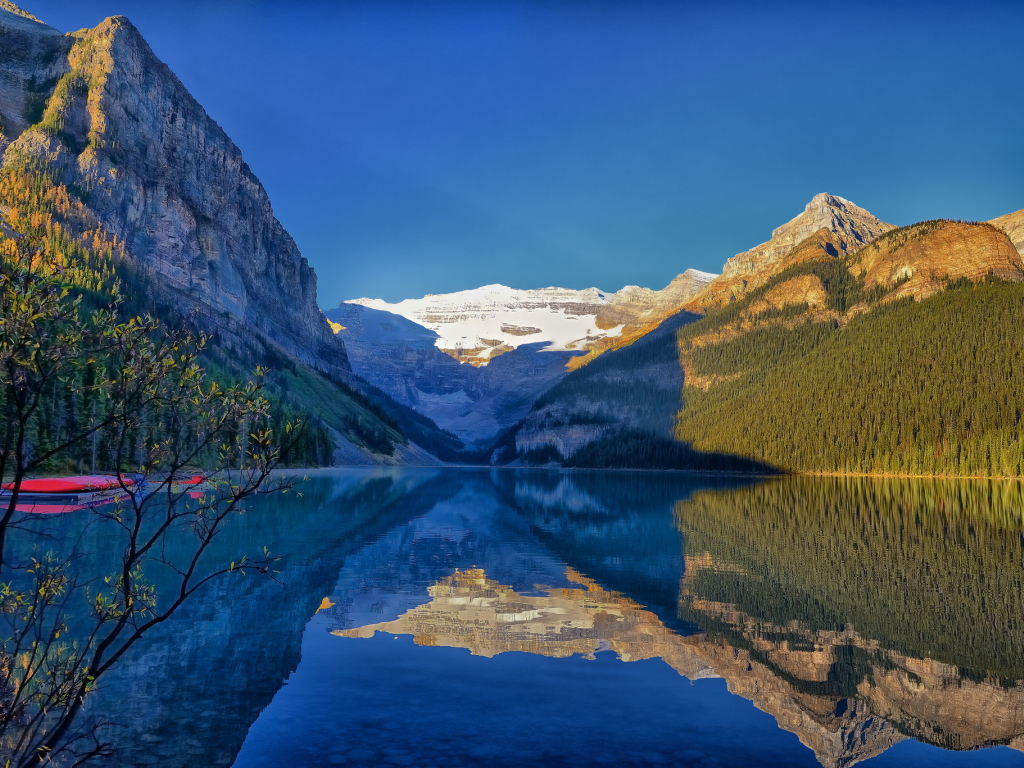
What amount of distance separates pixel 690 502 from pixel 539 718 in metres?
62.7

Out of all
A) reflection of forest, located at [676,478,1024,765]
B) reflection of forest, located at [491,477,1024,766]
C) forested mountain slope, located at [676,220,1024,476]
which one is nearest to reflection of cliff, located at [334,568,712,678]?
reflection of forest, located at [491,477,1024,766]

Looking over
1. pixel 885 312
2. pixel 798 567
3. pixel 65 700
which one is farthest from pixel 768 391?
pixel 65 700

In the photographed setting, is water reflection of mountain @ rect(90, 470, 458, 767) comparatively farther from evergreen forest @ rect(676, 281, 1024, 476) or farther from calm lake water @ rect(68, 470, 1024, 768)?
evergreen forest @ rect(676, 281, 1024, 476)

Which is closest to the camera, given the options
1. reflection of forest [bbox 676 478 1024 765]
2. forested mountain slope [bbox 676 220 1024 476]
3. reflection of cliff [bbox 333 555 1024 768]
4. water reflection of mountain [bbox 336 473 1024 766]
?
reflection of cliff [bbox 333 555 1024 768]

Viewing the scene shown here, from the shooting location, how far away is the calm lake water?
12438 millimetres

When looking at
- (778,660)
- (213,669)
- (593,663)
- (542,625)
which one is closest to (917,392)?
(542,625)

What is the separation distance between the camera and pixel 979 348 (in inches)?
6053

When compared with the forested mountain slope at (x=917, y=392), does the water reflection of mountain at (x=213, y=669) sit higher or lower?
lower

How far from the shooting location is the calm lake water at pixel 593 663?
1244 cm

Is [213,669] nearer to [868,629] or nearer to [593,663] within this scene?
[593,663]

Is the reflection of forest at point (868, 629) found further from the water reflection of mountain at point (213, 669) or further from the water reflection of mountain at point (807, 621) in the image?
the water reflection of mountain at point (213, 669)

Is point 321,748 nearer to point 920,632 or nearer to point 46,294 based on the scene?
point 46,294

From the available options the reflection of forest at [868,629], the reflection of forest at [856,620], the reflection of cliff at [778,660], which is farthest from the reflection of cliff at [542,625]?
the reflection of forest at [868,629]

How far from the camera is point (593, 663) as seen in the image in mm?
17375
